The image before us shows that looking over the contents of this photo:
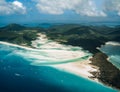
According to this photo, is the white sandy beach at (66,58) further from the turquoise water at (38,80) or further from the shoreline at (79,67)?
the turquoise water at (38,80)

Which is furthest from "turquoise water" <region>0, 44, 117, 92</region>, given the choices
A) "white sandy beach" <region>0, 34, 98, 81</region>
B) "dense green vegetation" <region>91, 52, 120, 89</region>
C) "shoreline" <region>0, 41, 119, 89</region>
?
"white sandy beach" <region>0, 34, 98, 81</region>

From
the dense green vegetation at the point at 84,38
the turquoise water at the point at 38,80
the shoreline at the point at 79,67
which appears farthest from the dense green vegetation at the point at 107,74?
the dense green vegetation at the point at 84,38

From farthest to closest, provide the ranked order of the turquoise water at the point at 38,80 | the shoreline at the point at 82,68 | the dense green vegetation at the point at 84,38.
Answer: the dense green vegetation at the point at 84,38 < the shoreline at the point at 82,68 < the turquoise water at the point at 38,80

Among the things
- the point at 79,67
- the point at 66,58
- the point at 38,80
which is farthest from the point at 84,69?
the point at 38,80

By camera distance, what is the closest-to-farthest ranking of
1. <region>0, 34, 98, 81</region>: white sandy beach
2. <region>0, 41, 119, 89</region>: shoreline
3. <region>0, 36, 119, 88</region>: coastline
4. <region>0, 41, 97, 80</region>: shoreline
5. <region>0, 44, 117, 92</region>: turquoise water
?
1. <region>0, 44, 117, 92</region>: turquoise water
2. <region>0, 36, 119, 88</region>: coastline
3. <region>0, 41, 119, 89</region>: shoreline
4. <region>0, 41, 97, 80</region>: shoreline
5. <region>0, 34, 98, 81</region>: white sandy beach

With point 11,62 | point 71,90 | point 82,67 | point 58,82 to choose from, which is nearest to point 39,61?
point 11,62

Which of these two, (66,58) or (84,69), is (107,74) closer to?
(84,69)

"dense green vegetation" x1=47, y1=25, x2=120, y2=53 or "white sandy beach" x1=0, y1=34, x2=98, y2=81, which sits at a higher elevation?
"dense green vegetation" x1=47, y1=25, x2=120, y2=53

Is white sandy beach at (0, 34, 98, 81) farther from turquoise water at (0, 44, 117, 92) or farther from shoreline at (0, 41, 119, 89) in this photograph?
turquoise water at (0, 44, 117, 92)
